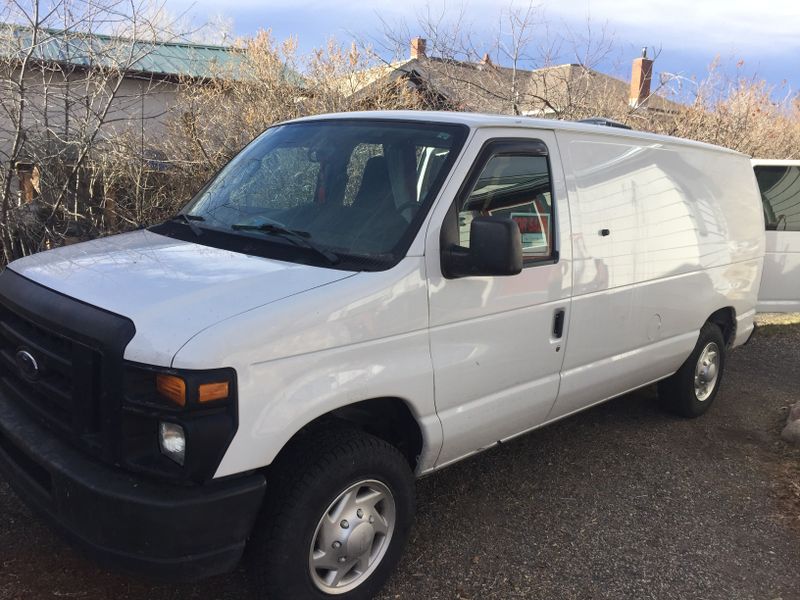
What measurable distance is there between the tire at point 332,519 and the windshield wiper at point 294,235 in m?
0.73

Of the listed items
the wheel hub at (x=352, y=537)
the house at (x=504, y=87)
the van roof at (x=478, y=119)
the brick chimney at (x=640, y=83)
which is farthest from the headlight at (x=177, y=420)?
the brick chimney at (x=640, y=83)

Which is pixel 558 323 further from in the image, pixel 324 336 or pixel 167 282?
pixel 167 282

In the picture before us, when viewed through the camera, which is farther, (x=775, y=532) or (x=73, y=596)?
(x=775, y=532)

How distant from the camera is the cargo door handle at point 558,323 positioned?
11.7ft

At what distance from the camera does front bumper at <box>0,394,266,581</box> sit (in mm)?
2275

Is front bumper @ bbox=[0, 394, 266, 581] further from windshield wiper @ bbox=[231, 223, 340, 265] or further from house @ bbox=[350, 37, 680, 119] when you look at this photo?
house @ bbox=[350, 37, 680, 119]

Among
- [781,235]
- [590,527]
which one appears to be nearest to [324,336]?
[590,527]

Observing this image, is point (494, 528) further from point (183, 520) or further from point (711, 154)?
point (711, 154)

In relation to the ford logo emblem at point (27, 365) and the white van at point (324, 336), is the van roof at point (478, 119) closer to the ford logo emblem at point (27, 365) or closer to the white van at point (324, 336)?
the white van at point (324, 336)

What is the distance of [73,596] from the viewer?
2838 mm

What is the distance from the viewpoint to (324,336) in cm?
255

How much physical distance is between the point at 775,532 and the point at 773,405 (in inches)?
93.2

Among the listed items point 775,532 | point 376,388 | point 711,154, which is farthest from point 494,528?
point 711,154

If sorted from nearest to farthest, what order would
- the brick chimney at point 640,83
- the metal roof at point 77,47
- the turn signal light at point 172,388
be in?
the turn signal light at point 172,388 < the metal roof at point 77,47 < the brick chimney at point 640,83
